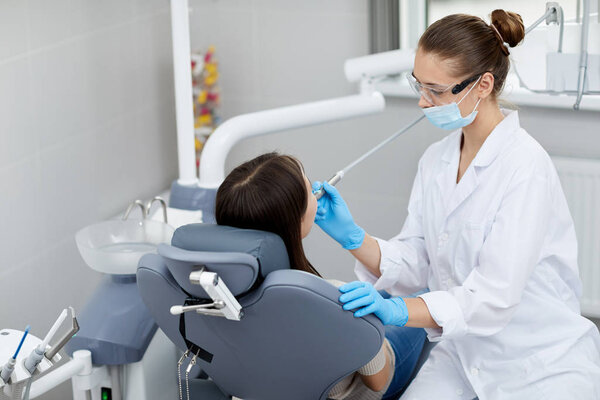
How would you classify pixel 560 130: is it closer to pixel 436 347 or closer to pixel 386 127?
pixel 386 127

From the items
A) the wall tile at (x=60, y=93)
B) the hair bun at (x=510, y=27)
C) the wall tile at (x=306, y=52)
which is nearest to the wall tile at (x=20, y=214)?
the wall tile at (x=60, y=93)

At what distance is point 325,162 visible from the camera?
3.24 m

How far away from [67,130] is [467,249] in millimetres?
1403

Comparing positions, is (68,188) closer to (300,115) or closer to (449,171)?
(300,115)

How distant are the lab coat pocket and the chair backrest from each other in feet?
1.36

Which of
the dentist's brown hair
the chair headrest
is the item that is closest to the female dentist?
the dentist's brown hair

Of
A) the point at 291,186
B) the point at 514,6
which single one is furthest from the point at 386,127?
the point at 291,186

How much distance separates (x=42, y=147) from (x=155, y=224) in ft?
2.40

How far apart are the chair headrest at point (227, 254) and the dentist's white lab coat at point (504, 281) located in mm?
423

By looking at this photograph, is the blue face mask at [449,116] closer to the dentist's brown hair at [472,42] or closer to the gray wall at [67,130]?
the dentist's brown hair at [472,42]

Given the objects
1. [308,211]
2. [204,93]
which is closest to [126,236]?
[308,211]

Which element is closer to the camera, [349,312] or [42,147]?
[349,312]

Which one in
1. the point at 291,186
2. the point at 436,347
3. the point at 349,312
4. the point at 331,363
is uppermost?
the point at 291,186

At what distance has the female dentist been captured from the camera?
5.74 feet
